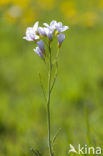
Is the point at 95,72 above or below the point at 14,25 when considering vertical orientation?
below

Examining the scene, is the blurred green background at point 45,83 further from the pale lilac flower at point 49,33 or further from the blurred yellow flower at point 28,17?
the pale lilac flower at point 49,33

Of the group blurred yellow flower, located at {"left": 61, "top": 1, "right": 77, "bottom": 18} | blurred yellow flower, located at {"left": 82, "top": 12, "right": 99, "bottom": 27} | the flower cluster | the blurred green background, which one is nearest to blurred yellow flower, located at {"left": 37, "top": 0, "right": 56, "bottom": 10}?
blurred yellow flower, located at {"left": 61, "top": 1, "right": 77, "bottom": 18}

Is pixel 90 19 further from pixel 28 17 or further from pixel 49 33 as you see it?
pixel 49 33

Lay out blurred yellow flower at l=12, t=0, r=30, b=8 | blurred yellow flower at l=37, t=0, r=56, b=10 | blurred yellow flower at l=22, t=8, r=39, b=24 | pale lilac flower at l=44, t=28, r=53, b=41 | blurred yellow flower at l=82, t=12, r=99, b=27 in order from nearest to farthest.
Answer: pale lilac flower at l=44, t=28, r=53, b=41 < blurred yellow flower at l=22, t=8, r=39, b=24 < blurred yellow flower at l=82, t=12, r=99, b=27 < blurred yellow flower at l=12, t=0, r=30, b=8 < blurred yellow flower at l=37, t=0, r=56, b=10

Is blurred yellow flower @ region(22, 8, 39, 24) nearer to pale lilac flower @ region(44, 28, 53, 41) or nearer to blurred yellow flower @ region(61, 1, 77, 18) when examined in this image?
blurred yellow flower @ region(61, 1, 77, 18)

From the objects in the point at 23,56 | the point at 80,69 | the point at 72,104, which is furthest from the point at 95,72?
the point at 23,56

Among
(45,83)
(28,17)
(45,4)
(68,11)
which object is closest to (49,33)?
(45,83)

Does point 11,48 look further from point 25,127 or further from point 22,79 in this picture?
point 25,127

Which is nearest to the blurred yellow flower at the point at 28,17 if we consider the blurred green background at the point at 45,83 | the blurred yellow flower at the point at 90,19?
the blurred green background at the point at 45,83

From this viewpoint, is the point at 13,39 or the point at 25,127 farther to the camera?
the point at 13,39
